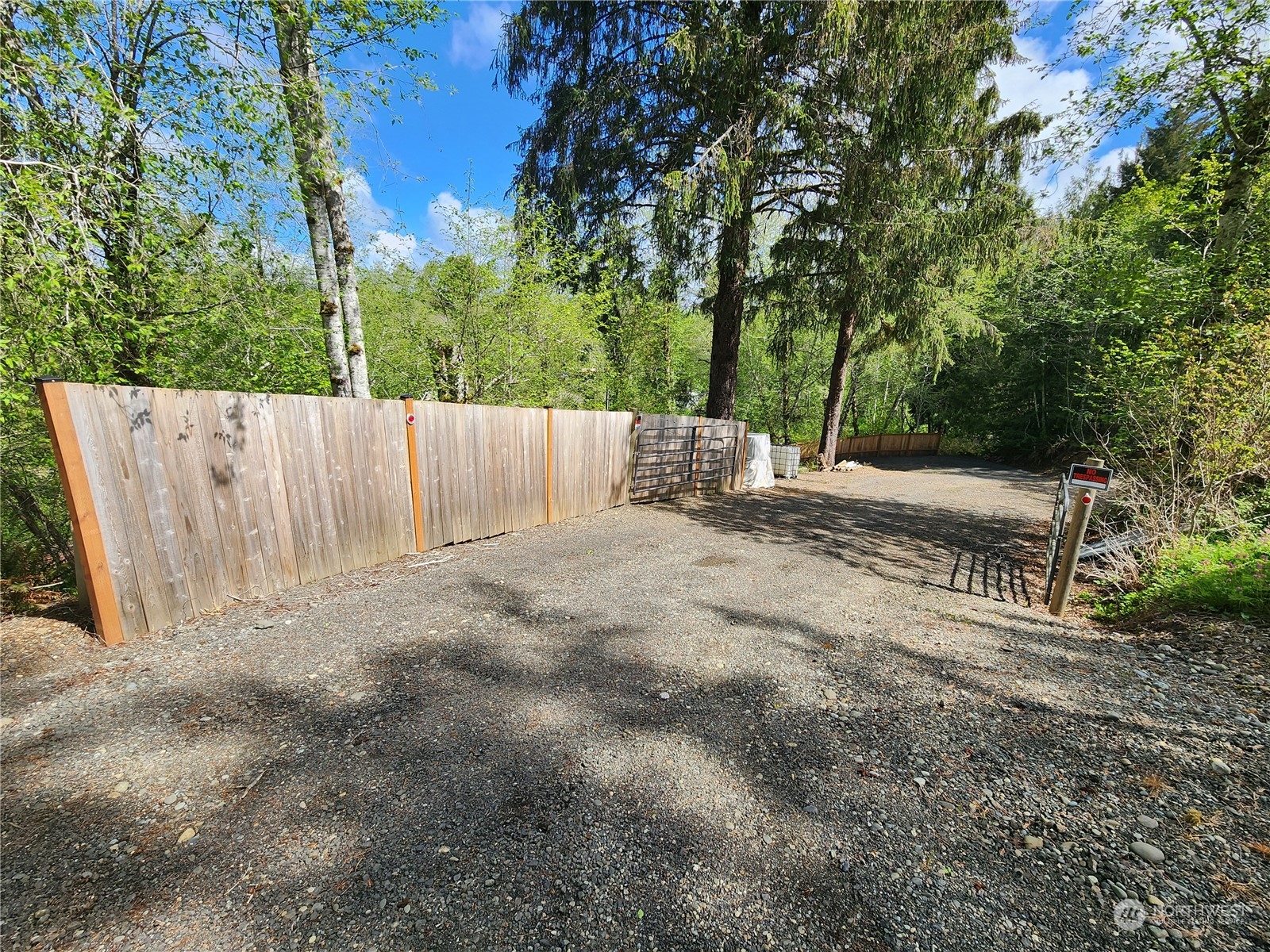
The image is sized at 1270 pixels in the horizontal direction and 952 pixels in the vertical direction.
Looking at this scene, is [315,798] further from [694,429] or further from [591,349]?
[591,349]

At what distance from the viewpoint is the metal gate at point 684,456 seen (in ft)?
26.0

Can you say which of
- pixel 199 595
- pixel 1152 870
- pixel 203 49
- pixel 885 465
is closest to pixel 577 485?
pixel 199 595

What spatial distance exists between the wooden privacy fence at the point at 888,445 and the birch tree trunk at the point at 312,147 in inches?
622

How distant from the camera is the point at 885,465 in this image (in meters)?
17.3

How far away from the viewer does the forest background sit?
3.40 meters

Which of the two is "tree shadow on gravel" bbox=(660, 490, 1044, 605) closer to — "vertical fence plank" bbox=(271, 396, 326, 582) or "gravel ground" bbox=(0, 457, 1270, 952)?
"gravel ground" bbox=(0, 457, 1270, 952)

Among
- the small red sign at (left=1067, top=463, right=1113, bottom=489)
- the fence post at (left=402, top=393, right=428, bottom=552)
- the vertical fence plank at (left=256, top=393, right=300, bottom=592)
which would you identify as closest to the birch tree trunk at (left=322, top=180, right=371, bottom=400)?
the fence post at (left=402, top=393, right=428, bottom=552)

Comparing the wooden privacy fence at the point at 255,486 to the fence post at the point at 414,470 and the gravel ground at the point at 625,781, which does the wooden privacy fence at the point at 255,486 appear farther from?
the gravel ground at the point at 625,781

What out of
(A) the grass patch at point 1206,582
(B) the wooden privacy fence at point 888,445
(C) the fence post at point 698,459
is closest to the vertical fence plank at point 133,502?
(A) the grass patch at point 1206,582

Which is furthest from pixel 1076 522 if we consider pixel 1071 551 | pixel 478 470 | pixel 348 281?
pixel 348 281

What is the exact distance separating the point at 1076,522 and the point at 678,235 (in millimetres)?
6990

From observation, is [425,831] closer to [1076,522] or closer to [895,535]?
[1076,522]

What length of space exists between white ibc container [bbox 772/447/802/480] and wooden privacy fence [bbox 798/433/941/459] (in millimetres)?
5661

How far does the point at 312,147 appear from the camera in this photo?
4.18 meters
